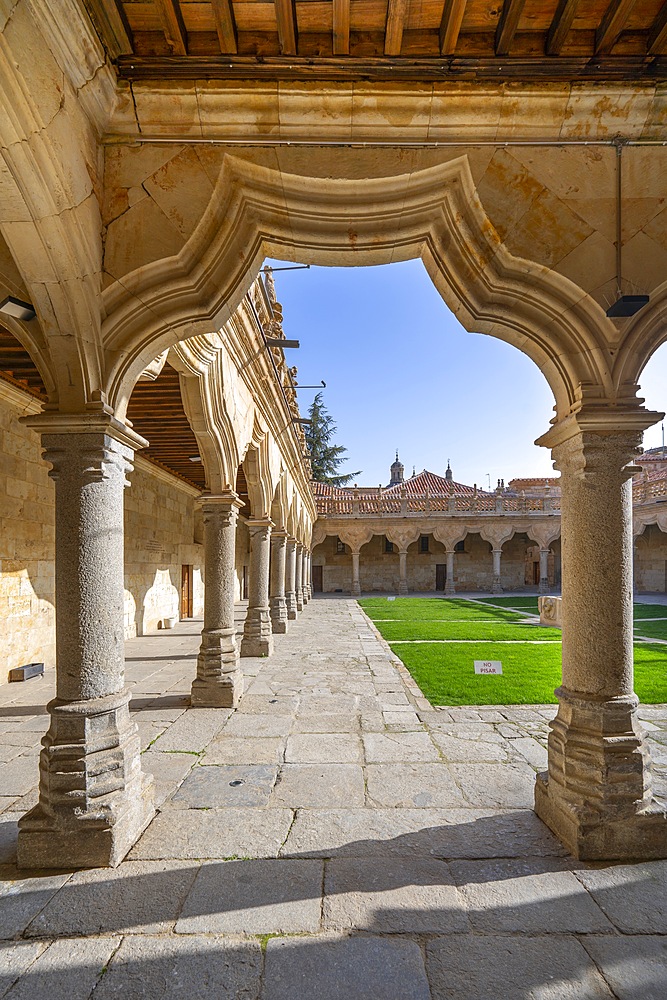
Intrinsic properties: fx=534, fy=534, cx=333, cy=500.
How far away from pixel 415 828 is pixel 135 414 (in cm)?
601

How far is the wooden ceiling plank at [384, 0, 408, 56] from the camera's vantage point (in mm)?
2395

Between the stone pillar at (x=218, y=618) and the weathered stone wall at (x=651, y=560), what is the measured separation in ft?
80.8

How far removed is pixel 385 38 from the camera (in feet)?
8.53

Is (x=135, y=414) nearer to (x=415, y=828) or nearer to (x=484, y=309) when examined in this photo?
(x=484, y=309)

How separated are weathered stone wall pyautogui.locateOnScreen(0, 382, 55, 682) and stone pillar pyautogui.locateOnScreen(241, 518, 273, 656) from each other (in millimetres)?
2786

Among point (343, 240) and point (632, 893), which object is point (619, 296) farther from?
point (632, 893)

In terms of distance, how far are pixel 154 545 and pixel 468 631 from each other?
693cm

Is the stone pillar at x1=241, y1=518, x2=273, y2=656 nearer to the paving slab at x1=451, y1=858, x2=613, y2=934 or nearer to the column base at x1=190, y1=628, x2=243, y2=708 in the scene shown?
the column base at x1=190, y1=628, x2=243, y2=708

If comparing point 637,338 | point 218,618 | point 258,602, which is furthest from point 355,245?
point 258,602

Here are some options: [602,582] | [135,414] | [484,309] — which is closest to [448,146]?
[484,309]

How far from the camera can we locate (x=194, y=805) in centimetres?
325

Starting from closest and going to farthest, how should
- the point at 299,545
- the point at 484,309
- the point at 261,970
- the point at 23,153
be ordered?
the point at 261,970, the point at 23,153, the point at 484,309, the point at 299,545

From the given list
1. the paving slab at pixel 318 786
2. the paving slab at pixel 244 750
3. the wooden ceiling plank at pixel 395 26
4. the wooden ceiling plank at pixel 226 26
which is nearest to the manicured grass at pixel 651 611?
the paving slab at pixel 244 750

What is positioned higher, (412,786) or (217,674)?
(217,674)
